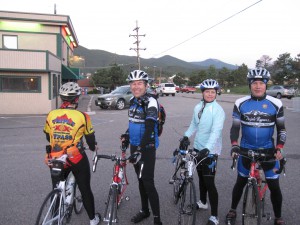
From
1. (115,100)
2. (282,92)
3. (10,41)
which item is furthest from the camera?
(282,92)

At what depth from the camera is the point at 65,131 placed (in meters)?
3.42

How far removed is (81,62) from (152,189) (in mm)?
37232

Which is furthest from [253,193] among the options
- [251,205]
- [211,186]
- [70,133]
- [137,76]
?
[70,133]

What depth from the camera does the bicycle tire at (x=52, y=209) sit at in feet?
10.2

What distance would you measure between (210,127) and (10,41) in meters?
23.6

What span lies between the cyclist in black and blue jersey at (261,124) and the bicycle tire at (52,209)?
81.0 inches

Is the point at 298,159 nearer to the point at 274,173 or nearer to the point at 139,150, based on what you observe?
the point at 274,173

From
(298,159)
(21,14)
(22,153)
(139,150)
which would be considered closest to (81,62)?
(21,14)

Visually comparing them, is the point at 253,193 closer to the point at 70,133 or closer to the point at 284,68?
the point at 70,133

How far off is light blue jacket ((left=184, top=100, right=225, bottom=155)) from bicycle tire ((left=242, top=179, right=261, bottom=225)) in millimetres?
680

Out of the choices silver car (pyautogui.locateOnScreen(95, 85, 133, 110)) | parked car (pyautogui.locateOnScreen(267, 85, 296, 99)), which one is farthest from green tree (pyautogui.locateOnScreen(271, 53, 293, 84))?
silver car (pyautogui.locateOnScreen(95, 85, 133, 110))

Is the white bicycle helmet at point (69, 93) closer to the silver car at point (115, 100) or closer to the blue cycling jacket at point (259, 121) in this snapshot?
the blue cycling jacket at point (259, 121)

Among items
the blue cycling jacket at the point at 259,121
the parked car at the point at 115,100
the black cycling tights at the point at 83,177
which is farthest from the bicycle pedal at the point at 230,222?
the parked car at the point at 115,100

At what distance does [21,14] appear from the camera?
2511 cm
